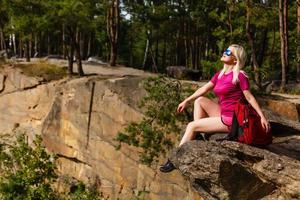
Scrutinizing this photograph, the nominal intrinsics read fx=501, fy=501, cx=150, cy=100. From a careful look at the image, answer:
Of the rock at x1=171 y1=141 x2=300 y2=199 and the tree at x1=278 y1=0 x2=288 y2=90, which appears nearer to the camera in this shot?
the rock at x1=171 y1=141 x2=300 y2=199

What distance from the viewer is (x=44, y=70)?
66.1 ft

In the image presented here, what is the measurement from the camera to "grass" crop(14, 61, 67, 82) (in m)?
19.8

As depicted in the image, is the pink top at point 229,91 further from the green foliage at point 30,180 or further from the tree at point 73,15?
the tree at point 73,15

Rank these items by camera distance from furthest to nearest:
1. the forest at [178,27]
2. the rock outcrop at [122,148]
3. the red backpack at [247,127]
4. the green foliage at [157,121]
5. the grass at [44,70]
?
the grass at [44,70], the forest at [178,27], the green foliage at [157,121], the rock outcrop at [122,148], the red backpack at [247,127]

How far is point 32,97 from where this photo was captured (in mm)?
19875

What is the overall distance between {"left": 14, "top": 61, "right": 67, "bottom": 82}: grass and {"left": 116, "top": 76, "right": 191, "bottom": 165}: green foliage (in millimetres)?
5662

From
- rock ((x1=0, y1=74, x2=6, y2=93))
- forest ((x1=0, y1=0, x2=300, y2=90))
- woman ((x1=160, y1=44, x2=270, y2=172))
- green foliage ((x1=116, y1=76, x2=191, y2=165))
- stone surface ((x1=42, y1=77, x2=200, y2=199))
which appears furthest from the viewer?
rock ((x1=0, y1=74, x2=6, y2=93))

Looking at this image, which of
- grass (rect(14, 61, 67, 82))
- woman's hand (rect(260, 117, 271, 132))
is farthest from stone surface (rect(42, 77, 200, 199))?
woman's hand (rect(260, 117, 271, 132))

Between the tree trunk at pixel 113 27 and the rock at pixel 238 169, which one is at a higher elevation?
the tree trunk at pixel 113 27

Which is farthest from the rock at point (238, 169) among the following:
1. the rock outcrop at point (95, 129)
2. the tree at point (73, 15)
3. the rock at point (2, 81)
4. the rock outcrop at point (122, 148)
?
the rock at point (2, 81)

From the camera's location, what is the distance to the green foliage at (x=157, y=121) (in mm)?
14203

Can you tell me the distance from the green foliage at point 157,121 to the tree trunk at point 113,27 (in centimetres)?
773

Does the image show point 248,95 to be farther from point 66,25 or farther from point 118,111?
point 66,25

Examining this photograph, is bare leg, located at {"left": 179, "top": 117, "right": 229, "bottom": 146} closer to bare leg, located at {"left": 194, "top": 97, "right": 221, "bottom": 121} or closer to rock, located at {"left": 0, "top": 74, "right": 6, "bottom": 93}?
bare leg, located at {"left": 194, "top": 97, "right": 221, "bottom": 121}
